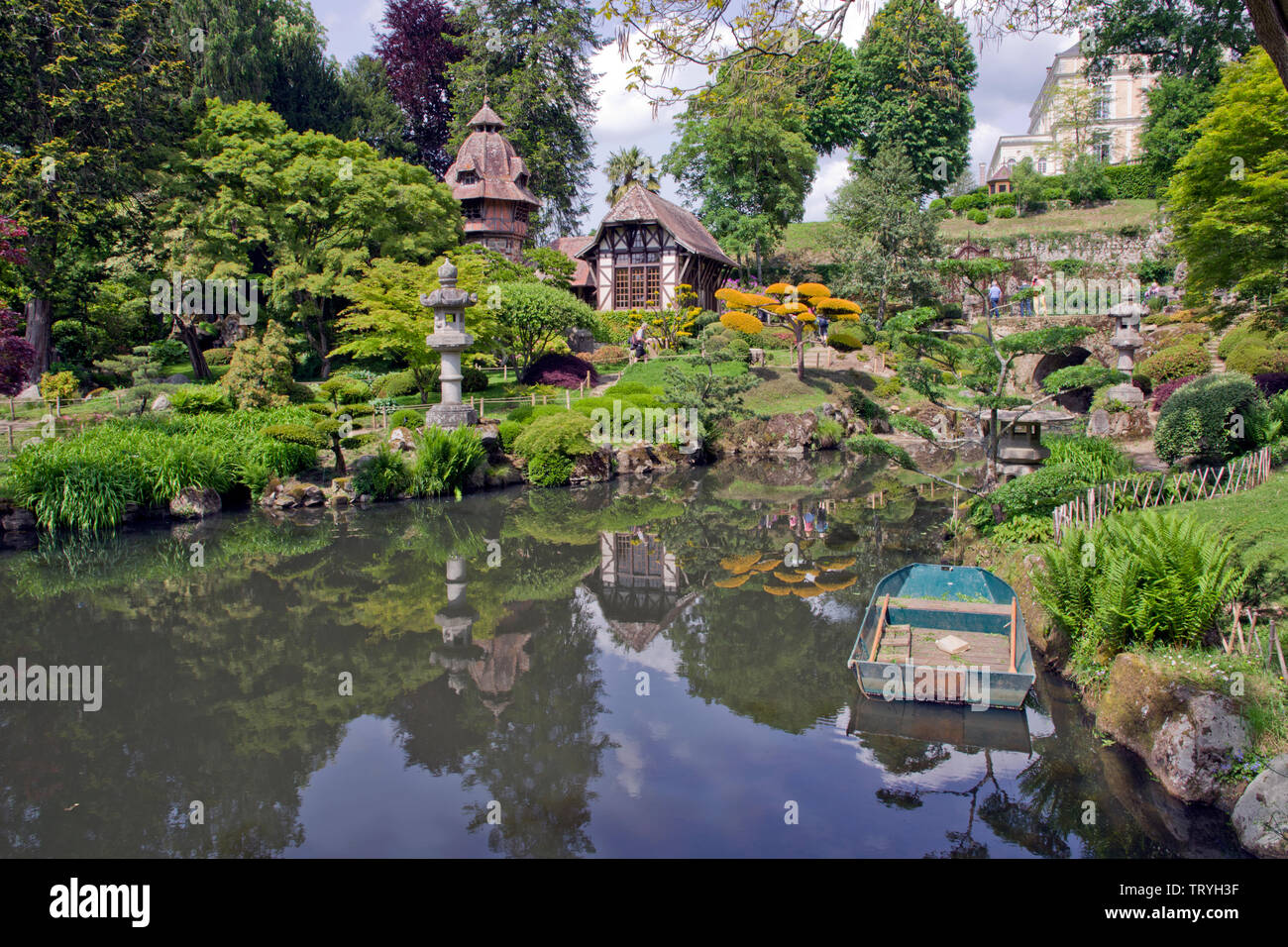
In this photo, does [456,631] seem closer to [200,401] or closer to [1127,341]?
[200,401]

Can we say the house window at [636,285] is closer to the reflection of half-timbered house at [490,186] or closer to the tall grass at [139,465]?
the reflection of half-timbered house at [490,186]

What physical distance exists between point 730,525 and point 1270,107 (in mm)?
13114

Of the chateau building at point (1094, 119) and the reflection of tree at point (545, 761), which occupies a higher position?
the chateau building at point (1094, 119)

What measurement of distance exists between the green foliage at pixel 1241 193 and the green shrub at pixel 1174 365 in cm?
666

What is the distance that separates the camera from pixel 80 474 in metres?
15.1

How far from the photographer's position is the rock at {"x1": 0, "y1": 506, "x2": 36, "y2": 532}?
14.7 meters

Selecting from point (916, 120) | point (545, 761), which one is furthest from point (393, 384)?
point (916, 120)

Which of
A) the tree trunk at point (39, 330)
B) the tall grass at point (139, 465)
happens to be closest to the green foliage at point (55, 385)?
the tree trunk at point (39, 330)

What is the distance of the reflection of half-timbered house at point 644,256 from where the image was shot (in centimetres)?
3638

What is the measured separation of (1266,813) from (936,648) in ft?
10.2

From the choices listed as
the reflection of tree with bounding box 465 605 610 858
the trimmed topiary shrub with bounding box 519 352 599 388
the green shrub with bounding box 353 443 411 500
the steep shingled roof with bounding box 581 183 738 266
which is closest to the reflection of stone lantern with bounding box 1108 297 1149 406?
the trimmed topiary shrub with bounding box 519 352 599 388
